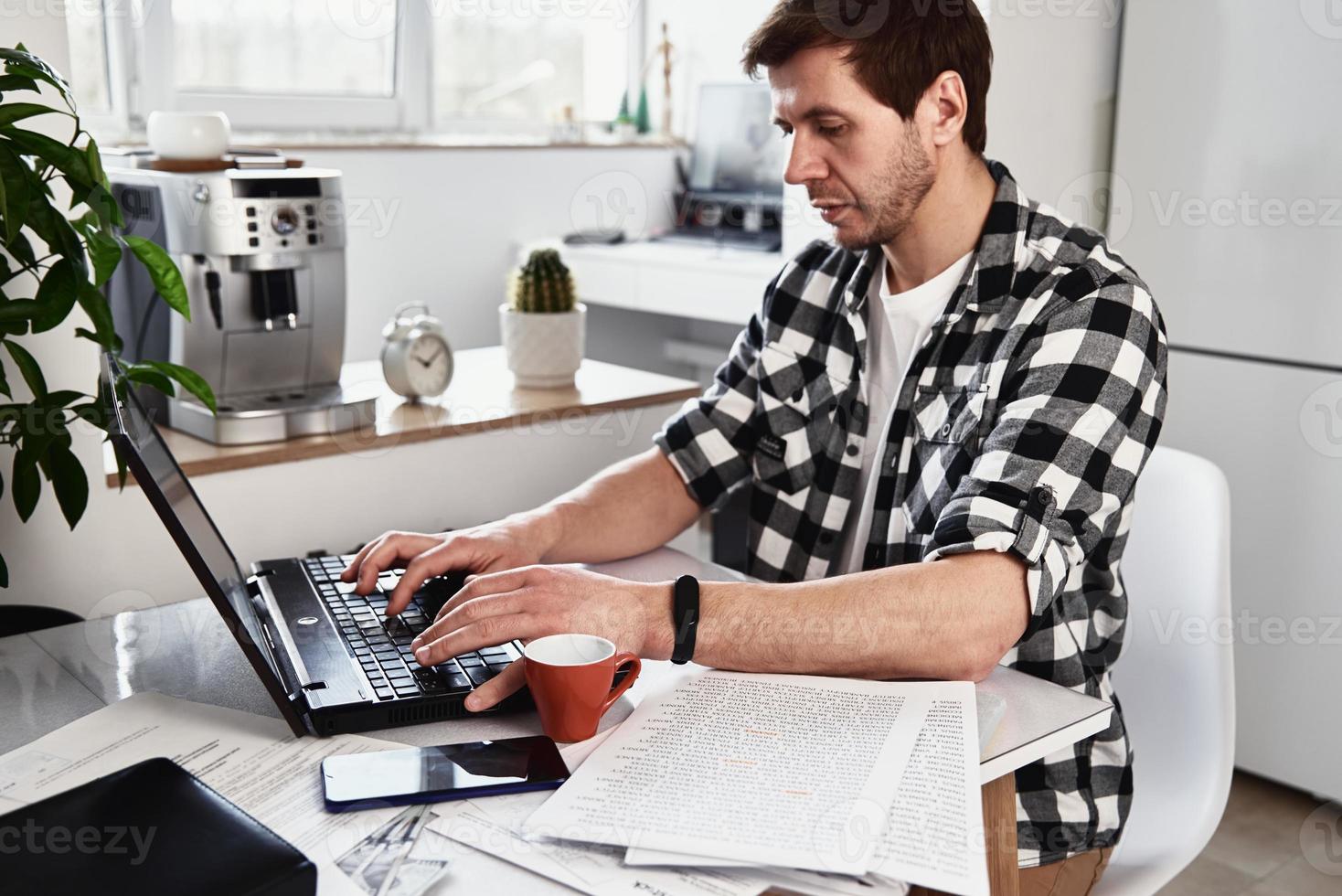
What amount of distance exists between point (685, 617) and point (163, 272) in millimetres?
613

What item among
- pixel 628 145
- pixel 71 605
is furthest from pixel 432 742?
pixel 628 145

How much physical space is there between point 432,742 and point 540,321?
126cm

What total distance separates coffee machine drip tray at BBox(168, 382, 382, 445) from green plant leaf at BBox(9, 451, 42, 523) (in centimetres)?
56

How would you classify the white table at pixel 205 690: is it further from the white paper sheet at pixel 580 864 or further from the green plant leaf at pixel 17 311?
the green plant leaf at pixel 17 311

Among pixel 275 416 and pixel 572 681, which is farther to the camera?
pixel 275 416

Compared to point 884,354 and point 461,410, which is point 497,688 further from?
point 461,410

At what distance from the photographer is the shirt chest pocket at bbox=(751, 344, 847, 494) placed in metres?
1.48

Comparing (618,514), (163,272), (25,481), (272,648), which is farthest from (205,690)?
(618,514)

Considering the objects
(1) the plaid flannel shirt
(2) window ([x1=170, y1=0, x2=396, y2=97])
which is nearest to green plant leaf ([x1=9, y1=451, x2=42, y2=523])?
(1) the plaid flannel shirt

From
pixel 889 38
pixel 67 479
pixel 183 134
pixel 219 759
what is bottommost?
pixel 219 759

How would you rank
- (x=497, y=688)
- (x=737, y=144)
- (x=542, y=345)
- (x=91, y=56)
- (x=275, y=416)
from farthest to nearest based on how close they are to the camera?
1. (x=737, y=144)
2. (x=91, y=56)
3. (x=542, y=345)
4. (x=275, y=416)
5. (x=497, y=688)

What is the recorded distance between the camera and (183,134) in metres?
1.83

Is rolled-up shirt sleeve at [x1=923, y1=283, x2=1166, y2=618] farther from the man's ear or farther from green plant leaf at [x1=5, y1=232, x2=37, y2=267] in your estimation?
green plant leaf at [x1=5, y1=232, x2=37, y2=267]

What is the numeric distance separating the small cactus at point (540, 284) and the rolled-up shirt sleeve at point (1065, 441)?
105 centimetres
